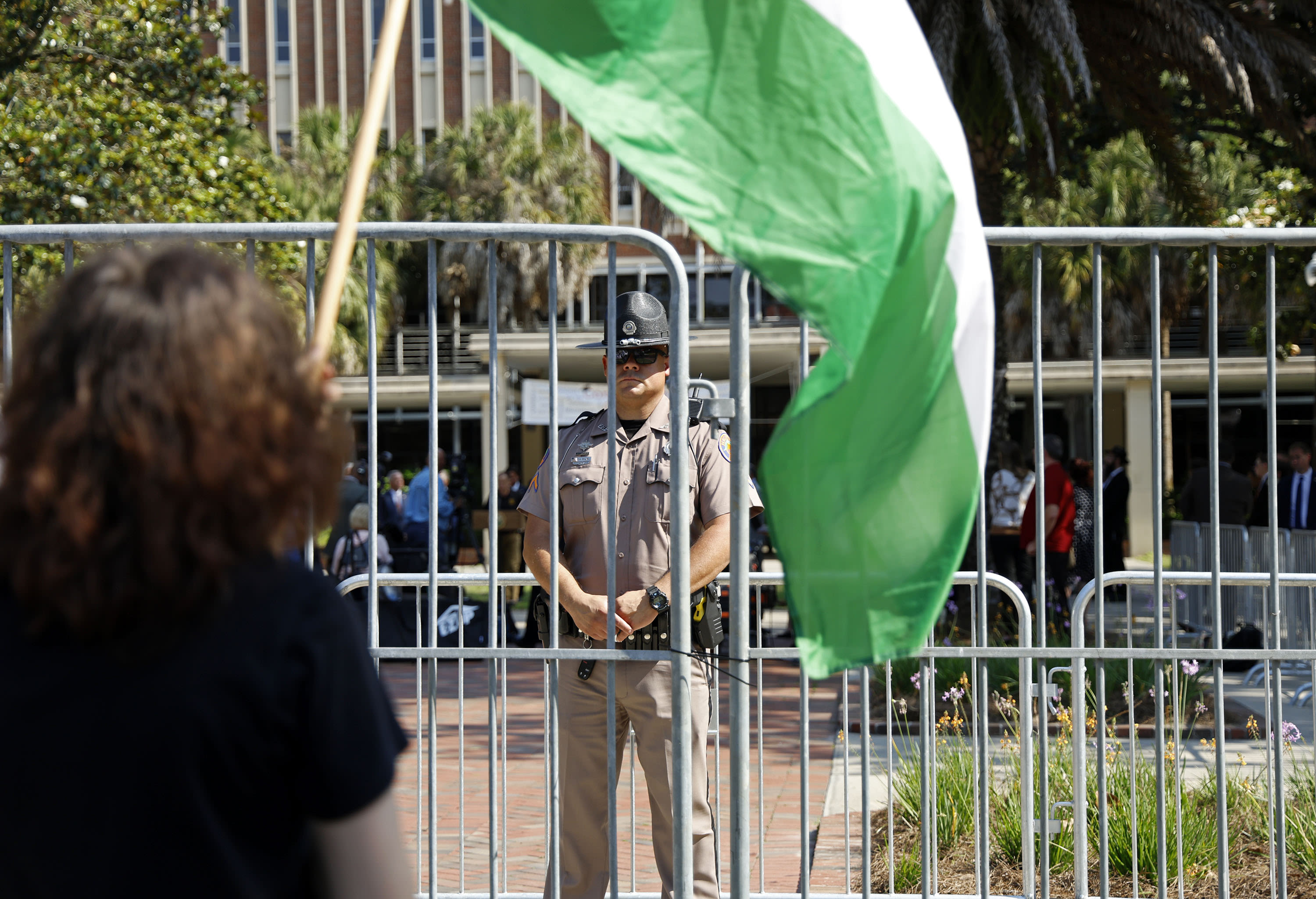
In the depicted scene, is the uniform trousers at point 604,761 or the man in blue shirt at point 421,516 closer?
the uniform trousers at point 604,761

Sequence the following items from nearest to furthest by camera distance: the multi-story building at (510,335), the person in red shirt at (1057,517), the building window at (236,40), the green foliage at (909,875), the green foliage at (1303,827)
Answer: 1. the green foliage at (1303,827)
2. the green foliage at (909,875)
3. the person in red shirt at (1057,517)
4. the multi-story building at (510,335)
5. the building window at (236,40)

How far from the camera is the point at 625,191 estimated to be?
42031mm

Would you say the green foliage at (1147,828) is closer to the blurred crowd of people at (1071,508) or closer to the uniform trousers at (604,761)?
the uniform trousers at (604,761)

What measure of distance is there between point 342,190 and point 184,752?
3113 cm

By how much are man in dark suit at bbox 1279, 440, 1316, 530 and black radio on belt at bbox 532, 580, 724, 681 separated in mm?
10592

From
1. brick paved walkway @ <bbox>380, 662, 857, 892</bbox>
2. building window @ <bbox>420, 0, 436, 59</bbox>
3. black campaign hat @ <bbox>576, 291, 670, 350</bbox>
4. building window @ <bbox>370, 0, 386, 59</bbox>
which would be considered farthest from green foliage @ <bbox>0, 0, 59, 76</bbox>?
building window @ <bbox>420, 0, 436, 59</bbox>

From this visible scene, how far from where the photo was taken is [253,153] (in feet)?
108

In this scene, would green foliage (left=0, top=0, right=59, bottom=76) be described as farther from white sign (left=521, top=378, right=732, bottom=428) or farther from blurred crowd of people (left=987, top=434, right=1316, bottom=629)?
blurred crowd of people (left=987, top=434, right=1316, bottom=629)

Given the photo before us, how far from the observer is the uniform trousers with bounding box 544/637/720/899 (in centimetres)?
418

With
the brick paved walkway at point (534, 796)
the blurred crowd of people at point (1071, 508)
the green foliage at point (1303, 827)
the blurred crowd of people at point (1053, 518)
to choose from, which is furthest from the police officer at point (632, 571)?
the blurred crowd of people at point (1071, 508)

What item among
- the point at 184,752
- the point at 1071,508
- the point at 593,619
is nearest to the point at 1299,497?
the point at 1071,508

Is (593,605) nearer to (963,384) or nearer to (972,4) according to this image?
(963,384)

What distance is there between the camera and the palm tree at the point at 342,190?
31.1 meters

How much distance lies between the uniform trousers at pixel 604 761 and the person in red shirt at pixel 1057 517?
25.8 feet
